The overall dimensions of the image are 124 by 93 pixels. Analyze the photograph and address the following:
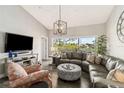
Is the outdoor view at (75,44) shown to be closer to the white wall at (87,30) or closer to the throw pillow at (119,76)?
the white wall at (87,30)

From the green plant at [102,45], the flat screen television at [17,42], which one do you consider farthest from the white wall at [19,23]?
the green plant at [102,45]

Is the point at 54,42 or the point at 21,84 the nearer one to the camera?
the point at 21,84

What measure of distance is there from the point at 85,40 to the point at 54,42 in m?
2.22

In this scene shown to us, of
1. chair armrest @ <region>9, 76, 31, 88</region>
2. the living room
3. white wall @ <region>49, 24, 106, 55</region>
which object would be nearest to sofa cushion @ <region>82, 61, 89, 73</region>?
the living room

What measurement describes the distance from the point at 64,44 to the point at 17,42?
3.59 m

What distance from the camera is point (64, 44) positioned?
8133 millimetres

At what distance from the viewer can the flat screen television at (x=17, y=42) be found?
4.71 meters

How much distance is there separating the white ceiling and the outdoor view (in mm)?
1276

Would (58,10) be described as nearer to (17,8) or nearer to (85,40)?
(17,8)

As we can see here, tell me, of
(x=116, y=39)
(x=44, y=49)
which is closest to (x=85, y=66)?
(x=116, y=39)

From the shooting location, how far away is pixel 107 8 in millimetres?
5309

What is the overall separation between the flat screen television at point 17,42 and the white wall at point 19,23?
248 millimetres

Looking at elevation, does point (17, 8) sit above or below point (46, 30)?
above
